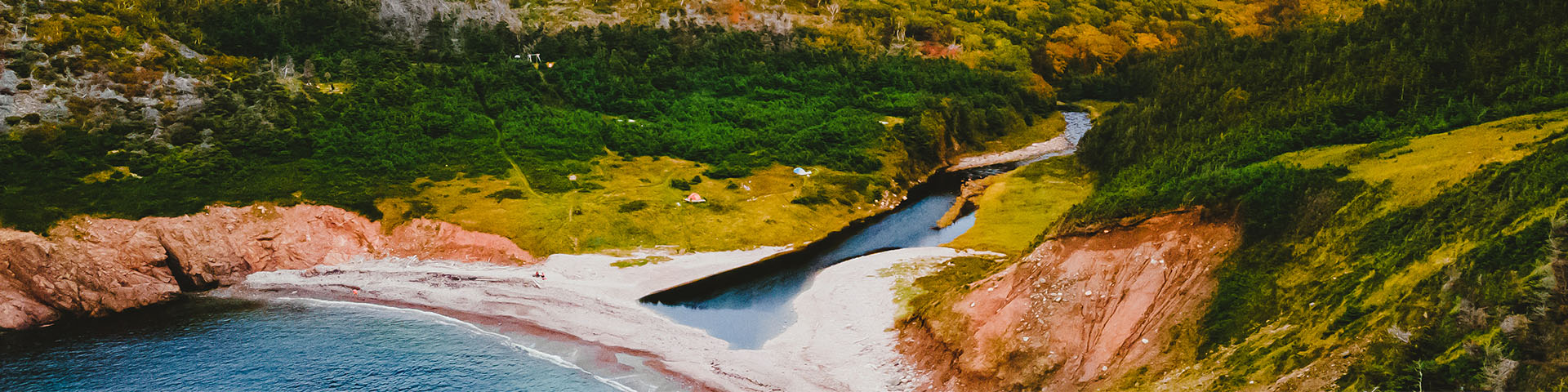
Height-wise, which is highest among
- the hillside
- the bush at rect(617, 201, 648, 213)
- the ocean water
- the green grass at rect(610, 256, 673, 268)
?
the hillside

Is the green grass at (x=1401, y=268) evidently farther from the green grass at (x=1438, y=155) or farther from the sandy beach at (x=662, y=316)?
the sandy beach at (x=662, y=316)

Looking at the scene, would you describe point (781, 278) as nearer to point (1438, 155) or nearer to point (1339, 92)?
point (1339, 92)

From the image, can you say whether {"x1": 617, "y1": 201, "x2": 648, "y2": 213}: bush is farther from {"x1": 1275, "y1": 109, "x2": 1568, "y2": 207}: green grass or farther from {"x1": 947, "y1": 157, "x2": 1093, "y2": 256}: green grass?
{"x1": 1275, "y1": 109, "x2": 1568, "y2": 207}: green grass

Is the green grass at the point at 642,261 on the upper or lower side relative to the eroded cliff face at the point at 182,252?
lower

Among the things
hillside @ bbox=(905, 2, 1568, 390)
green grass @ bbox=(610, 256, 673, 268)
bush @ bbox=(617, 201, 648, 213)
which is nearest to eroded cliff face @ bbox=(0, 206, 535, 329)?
green grass @ bbox=(610, 256, 673, 268)

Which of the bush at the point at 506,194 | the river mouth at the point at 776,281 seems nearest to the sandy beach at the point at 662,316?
the river mouth at the point at 776,281

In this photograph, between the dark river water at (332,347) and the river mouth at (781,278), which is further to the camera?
the river mouth at (781,278)

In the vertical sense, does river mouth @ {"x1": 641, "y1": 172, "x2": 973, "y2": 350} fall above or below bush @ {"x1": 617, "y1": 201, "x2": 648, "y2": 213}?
below

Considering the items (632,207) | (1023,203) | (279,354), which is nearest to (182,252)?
(279,354)
